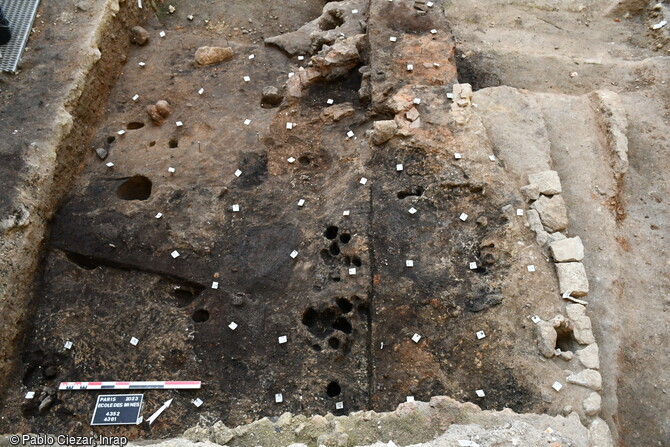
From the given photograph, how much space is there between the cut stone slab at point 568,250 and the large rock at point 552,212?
0.23 m

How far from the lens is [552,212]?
6918 millimetres

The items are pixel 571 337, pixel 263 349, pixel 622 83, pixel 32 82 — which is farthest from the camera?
pixel 622 83

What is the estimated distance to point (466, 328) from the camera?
249 inches

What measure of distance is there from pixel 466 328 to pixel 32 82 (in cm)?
703

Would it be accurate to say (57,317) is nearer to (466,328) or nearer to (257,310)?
(257,310)

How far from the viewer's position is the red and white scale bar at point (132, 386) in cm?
643

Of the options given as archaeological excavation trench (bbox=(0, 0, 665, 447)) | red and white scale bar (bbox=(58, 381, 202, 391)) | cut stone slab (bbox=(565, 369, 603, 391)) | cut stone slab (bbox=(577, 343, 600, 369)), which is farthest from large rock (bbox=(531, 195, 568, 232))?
red and white scale bar (bbox=(58, 381, 202, 391))

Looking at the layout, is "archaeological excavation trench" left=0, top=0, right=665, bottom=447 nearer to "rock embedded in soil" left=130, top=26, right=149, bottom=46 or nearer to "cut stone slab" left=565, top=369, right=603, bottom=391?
"cut stone slab" left=565, top=369, right=603, bottom=391

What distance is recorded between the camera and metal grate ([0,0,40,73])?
841cm

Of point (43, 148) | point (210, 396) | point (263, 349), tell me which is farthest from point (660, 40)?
point (43, 148)

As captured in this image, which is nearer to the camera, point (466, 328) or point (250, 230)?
point (466, 328)

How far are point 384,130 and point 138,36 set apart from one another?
16.7ft

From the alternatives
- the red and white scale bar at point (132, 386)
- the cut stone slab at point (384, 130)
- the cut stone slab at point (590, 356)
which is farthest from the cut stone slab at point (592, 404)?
the red and white scale bar at point (132, 386)

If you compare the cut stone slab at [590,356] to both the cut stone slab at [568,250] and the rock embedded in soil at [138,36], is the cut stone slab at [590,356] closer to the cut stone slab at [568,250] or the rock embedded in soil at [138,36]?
the cut stone slab at [568,250]
